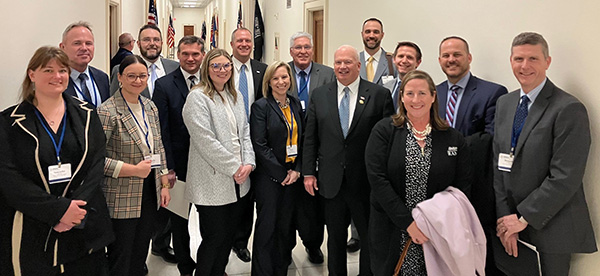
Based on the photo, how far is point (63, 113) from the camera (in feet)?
7.42

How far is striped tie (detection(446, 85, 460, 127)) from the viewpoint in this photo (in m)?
2.94

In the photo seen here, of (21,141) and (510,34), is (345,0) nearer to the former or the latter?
(510,34)

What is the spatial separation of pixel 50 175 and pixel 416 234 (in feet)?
6.12

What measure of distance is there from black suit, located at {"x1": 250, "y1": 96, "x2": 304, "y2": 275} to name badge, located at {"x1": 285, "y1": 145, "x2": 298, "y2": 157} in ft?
0.09

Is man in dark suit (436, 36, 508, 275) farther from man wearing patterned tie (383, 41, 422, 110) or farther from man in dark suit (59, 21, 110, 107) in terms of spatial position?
man in dark suit (59, 21, 110, 107)

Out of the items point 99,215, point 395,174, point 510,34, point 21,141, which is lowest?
point 99,215

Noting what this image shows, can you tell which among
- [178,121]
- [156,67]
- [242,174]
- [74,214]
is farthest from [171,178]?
[156,67]

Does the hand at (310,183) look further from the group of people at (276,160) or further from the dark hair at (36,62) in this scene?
the dark hair at (36,62)

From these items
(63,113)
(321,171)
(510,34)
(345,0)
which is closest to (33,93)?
(63,113)

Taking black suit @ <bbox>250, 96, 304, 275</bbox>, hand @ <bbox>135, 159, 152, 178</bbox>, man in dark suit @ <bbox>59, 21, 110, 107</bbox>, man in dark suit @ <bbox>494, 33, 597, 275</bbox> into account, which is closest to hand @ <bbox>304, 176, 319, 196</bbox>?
black suit @ <bbox>250, 96, 304, 275</bbox>

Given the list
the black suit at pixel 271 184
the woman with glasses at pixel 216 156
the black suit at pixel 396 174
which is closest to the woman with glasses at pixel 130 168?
the woman with glasses at pixel 216 156

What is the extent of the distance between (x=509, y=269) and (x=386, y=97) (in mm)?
1303

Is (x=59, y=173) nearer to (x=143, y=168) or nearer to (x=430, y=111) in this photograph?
(x=143, y=168)

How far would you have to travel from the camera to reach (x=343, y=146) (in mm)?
3000
